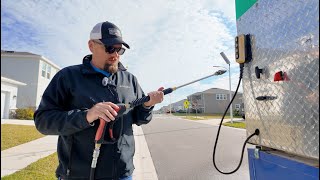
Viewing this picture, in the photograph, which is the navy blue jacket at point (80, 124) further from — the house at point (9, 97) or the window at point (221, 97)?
the window at point (221, 97)

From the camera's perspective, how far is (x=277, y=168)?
1.92m

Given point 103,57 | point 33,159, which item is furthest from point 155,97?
point 33,159

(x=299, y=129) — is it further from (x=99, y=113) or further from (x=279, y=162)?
(x=99, y=113)

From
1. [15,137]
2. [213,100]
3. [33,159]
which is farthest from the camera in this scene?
[213,100]

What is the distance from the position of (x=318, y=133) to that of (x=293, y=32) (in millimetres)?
676

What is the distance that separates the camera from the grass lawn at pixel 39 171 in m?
5.45

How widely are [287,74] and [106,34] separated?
154cm

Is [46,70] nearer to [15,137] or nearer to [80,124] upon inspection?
[15,137]

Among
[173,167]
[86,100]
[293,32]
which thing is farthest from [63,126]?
[173,167]

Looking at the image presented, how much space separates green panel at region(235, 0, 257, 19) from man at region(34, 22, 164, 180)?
1.08 m

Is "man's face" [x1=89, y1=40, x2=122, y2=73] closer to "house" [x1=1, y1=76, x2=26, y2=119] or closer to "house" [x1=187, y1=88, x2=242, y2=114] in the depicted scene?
"house" [x1=1, y1=76, x2=26, y2=119]

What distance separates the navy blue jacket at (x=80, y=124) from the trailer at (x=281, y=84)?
1.13 m

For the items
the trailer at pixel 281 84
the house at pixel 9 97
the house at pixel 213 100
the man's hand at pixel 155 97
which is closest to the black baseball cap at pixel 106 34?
the man's hand at pixel 155 97

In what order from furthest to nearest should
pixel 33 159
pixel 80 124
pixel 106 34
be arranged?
pixel 33 159, pixel 106 34, pixel 80 124
